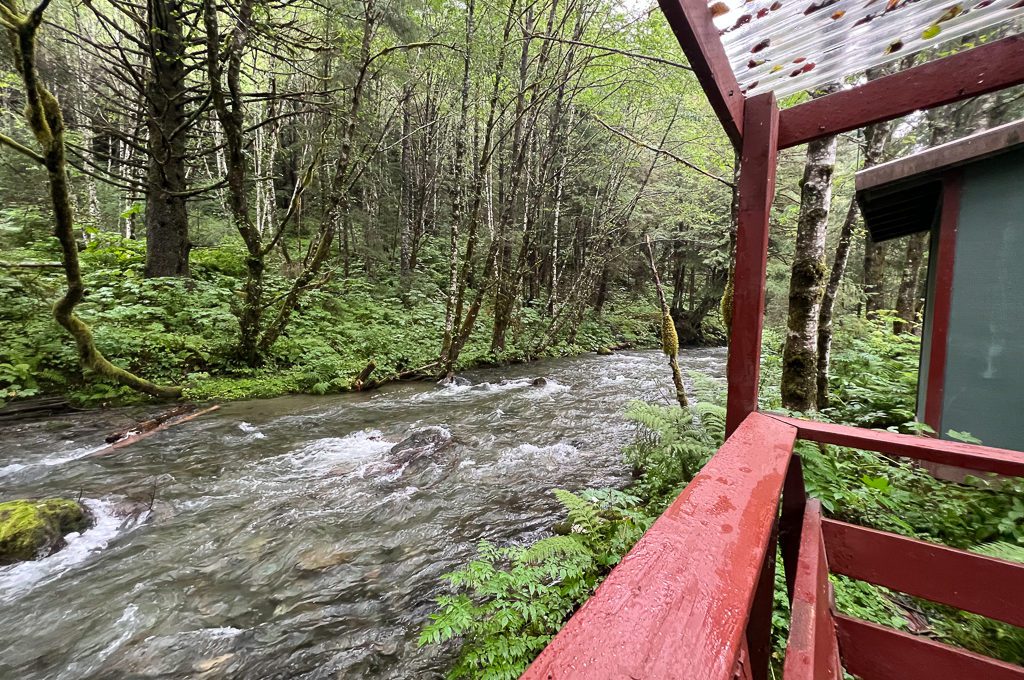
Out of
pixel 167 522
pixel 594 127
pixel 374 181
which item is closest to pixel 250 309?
pixel 167 522

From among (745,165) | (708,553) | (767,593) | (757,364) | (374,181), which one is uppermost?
(374,181)

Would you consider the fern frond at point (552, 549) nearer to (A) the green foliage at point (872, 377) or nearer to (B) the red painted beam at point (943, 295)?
(B) the red painted beam at point (943, 295)

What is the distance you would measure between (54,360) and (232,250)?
21.8ft

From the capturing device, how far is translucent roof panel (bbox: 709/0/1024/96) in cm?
226

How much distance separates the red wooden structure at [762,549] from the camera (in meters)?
0.63

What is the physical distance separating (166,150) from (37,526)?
23.2ft

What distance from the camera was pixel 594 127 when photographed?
50.3 feet

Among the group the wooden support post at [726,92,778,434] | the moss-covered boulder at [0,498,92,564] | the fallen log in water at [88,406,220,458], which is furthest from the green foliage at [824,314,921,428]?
the fallen log in water at [88,406,220,458]

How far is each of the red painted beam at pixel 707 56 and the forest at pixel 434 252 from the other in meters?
1.44

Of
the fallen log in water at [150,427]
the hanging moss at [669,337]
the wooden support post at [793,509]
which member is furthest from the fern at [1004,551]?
the fallen log in water at [150,427]

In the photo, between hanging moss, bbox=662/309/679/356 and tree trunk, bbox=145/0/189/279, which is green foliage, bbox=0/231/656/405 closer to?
tree trunk, bbox=145/0/189/279

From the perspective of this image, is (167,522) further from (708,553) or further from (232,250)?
(232,250)

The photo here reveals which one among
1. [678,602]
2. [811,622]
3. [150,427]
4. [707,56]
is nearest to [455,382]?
[150,427]

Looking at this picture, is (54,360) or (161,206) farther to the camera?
(161,206)
